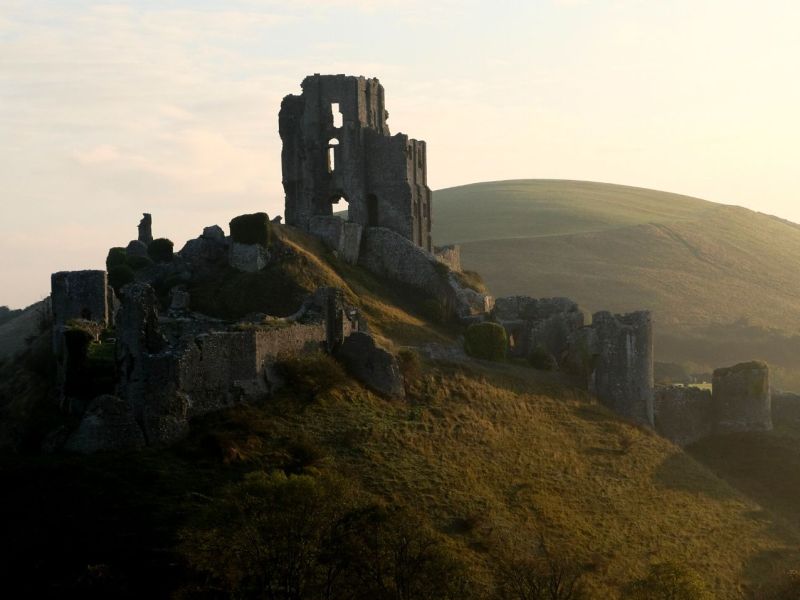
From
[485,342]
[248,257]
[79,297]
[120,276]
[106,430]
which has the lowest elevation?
[106,430]

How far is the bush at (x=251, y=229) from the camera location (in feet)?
201

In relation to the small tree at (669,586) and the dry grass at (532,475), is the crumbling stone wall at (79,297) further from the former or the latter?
the small tree at (669,586)

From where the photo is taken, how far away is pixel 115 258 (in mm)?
64875

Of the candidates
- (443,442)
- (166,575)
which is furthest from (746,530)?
(166,575)

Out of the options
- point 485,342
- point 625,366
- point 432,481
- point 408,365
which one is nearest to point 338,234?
point 485,342

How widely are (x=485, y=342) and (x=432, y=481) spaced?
55.8 ft

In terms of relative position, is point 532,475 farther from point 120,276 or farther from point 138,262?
point 138,262

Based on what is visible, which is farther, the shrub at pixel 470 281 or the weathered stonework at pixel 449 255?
the weathered stonework at pixel 449 255

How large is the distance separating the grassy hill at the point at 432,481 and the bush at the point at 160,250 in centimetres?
662

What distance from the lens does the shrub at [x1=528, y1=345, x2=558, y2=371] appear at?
62.2 metres

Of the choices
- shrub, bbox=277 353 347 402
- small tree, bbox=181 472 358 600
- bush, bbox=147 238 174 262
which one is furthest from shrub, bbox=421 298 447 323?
small tree, bbox=181 472 358 600

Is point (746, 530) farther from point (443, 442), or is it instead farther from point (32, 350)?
point (32, 350)

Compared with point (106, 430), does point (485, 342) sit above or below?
above

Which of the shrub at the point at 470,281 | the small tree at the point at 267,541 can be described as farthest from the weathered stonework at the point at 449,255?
the small tree at the point at 267,541
